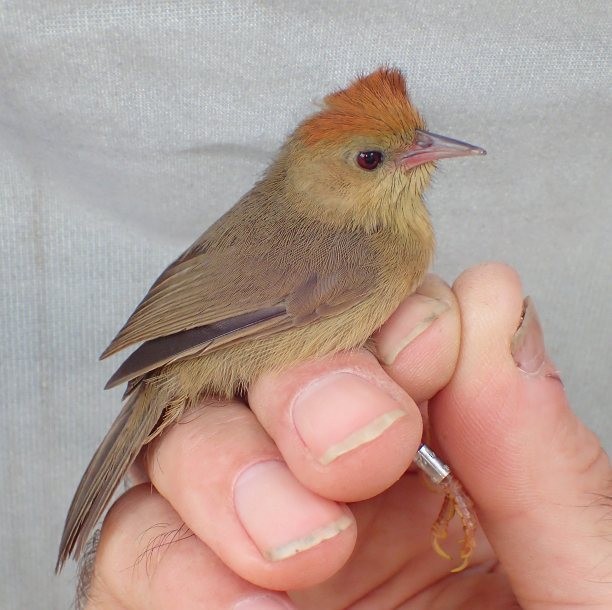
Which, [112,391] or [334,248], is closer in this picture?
[334,248]

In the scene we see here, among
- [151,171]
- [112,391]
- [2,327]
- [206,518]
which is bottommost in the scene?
[112,391]

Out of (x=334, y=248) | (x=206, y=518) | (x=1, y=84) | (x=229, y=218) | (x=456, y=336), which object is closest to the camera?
(x=206, y=518)

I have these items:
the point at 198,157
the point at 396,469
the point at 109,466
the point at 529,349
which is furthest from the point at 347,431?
the point at 198,157

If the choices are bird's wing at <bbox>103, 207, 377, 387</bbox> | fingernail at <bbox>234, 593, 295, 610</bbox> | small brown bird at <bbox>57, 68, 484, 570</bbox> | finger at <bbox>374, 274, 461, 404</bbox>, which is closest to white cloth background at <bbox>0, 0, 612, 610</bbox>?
small brown bird at <bbox>57, 68, 484, 570</bbox>

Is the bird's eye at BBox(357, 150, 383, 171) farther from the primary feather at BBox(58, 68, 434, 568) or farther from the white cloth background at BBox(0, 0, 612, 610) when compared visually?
the white cloth background at BBox(0, 0, 612, 610)

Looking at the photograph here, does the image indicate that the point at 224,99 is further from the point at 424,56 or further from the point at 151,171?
the point at 424,56

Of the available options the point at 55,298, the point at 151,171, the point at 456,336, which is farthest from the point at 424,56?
the point at 55,298

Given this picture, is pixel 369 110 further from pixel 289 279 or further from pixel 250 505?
pixel 250 505
